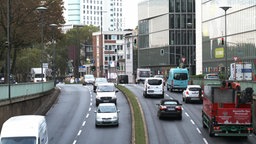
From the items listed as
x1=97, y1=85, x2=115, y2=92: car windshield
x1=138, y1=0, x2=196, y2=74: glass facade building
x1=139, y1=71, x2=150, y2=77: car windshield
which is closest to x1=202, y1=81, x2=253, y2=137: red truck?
x1=97, y1=85, x2=115, y2=92: car windshield

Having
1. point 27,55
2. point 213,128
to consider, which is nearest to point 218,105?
point 213,128

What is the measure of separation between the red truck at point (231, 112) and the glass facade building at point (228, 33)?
1854 inches

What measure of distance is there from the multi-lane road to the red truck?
69cm

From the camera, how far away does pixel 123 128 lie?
33531 millimetres

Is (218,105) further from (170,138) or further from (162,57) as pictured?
(162,57)

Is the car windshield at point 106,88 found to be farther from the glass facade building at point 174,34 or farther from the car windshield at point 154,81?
the glass facade building at point 174,34

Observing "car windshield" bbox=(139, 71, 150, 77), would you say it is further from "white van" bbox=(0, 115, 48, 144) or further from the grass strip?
"white van" bbox=(0, 115, 48, 144)

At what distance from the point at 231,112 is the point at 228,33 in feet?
219

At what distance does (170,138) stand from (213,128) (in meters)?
2.71

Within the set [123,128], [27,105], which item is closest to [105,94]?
[27,105]

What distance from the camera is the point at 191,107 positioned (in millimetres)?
44719

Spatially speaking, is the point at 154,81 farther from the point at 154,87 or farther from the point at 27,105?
the point at 27,105

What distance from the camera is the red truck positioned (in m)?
27.7

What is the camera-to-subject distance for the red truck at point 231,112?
27703 mm
